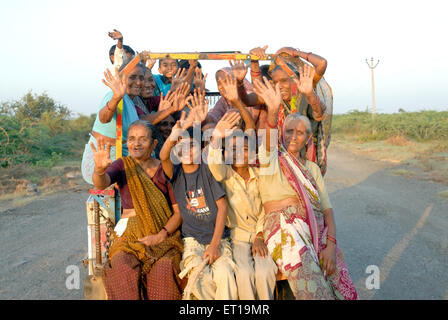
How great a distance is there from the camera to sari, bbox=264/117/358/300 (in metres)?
2.34

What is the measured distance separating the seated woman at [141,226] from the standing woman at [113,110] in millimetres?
105

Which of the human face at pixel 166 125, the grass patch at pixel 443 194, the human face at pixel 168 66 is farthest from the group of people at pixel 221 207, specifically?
the grass patch at pixel 443 194

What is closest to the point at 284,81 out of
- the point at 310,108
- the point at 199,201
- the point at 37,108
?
the point at 310,108

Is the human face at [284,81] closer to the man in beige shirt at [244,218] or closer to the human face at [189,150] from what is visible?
the man in beige shirt at [244,218]

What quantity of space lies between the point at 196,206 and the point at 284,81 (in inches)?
62.6

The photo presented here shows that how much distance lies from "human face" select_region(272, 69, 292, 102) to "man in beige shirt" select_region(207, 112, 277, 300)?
957 mm

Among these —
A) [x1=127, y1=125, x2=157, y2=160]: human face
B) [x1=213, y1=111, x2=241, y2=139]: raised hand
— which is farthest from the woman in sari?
[x1=127, y1=125, x2=157, y2=160]: human face

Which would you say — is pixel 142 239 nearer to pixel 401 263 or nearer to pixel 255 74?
pixel 255 74

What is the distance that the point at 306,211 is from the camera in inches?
105

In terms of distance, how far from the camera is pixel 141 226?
2664 mm

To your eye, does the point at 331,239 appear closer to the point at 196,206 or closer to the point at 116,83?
the point at 196,206

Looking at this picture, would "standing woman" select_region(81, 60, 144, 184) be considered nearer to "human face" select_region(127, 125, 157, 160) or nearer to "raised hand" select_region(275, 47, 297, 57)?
"human face" select_region(127, 125, 157, 160)

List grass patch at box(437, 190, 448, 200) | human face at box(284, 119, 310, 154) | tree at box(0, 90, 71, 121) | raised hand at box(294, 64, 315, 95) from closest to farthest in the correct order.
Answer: human face at box(284, 119, 310, 154)
raised hand at box(294, 64, 315, 95)
grass patch at box(437, 190, 448, 200)
tree at box(0, 90, 71, 121)
